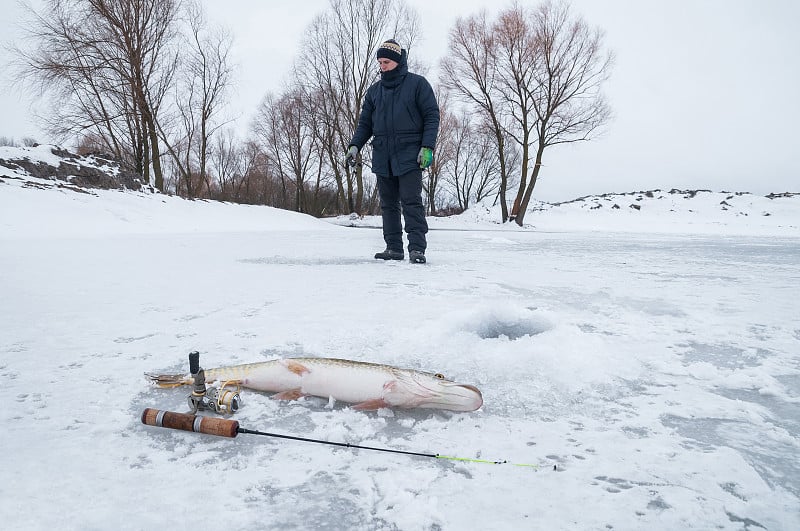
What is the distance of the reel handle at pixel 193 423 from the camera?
40.9 inches

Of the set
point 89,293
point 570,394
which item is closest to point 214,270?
point 89,293

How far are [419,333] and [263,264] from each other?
2.61 meters

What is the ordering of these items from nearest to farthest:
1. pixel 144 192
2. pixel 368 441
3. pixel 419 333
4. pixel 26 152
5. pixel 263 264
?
pixel 368 441, pixel 419 333, pixel 263 264, pixel 26 152, pixel 144 192

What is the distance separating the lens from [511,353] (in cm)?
163

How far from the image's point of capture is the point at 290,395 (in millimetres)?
1319

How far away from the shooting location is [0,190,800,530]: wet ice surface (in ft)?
2.76

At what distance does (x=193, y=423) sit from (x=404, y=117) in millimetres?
3814

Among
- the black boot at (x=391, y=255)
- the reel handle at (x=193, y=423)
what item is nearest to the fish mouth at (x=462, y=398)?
the reel handle at (x=193, y=423)

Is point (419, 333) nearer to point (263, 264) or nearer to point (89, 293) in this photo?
point (89, 293)

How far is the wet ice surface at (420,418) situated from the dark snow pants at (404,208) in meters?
1.94

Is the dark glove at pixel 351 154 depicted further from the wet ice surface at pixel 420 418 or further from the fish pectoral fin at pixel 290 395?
the fish pectoral fin at pixel 290 395

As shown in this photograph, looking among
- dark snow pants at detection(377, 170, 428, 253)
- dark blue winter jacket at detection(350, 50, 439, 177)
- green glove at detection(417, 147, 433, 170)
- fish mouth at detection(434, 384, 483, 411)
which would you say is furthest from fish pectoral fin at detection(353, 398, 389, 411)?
dark blue winter jacket at detection(350, 50, 439, 177)

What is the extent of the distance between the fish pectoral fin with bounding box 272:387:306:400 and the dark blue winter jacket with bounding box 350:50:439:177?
3345mm

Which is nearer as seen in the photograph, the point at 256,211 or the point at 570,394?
the point at 570,394
